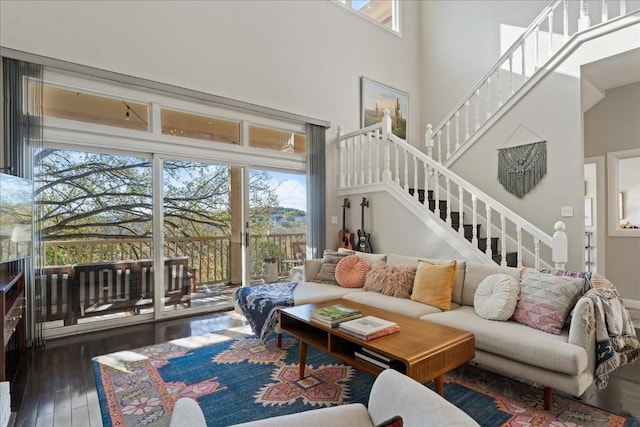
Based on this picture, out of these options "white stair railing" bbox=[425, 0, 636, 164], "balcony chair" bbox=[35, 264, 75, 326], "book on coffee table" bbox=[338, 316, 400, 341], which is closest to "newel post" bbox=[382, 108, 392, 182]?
"white stair railing" bbox=[425, 0, 636, 164]

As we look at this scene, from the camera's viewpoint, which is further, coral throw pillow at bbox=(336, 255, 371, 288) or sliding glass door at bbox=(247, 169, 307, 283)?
sliding glass door at bbox=(247, 169, 307, 283)

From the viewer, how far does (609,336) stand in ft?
6.88

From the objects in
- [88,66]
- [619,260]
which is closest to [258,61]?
[88,66]

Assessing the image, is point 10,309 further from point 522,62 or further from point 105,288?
point 522,62

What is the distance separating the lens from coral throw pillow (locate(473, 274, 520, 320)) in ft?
8.25

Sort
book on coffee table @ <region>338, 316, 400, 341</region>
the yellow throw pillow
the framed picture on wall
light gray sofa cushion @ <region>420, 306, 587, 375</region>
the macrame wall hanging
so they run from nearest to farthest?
light gray sofa cushion @ <region>420, 306, 587, 375</region>
book on coffee table @ <region>338, 316, 400, 341</region>
the yellow throw pillow
the macrame wall hanging
the framed picture on wall

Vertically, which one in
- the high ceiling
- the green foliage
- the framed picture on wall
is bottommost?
the green foliage

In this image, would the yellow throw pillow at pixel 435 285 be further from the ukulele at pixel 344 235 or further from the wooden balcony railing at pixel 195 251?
the wooden balcony railing at pixel 195 251

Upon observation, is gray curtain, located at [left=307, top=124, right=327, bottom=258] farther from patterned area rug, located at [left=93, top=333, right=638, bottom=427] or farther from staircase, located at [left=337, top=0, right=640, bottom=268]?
patterned area rug, located at [left=93, top=333, right=638, bottom=427]

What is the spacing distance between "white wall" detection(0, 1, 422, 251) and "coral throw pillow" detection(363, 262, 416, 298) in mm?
2203

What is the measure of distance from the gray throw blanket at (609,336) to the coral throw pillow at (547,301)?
0.12 m

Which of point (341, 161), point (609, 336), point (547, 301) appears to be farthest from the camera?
point (341, 161)

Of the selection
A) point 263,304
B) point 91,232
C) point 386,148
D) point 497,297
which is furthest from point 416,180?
point 91,232

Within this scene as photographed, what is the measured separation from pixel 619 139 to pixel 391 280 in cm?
414
